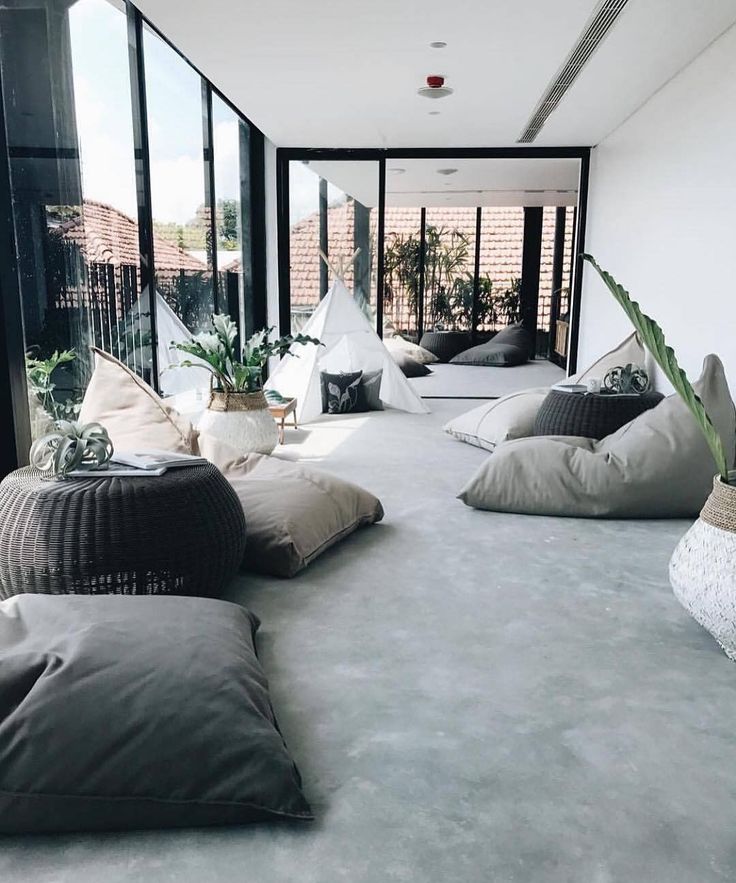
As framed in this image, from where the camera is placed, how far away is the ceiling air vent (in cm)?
341

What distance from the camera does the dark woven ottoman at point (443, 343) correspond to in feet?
34.8

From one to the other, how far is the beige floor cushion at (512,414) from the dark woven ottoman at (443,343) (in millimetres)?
5684

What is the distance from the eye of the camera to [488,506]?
3.21 metres

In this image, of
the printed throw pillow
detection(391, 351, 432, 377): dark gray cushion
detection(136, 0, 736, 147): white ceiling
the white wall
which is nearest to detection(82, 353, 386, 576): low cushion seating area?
detection(136, 0, 736, 147): white ceiling

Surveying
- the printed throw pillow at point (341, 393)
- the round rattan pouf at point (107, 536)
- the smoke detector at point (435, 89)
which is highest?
the smoke detector at point (435, 89)

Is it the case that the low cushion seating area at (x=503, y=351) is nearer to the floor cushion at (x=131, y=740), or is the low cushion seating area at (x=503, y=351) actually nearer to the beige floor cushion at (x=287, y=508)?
the beige floor cushion at (x=287, y=508)

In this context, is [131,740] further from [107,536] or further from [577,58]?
[577,58]

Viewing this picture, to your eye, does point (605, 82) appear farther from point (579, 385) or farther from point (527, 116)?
point (579, 385)

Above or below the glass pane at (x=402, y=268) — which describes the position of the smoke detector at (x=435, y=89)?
above

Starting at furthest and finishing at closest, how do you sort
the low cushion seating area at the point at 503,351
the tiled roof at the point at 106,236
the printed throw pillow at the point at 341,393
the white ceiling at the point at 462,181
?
the low cushion seating area at the point at 503,351, the white ceiling at the point at 462,181, the printed throw pillow at the point at 341,393, the tiled roof at the point at 106,236

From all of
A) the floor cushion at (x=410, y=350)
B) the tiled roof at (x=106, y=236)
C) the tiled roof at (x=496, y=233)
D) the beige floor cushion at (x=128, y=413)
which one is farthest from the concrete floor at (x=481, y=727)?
the tiled roof at (x=496, y=233)

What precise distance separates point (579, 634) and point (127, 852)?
1273mm

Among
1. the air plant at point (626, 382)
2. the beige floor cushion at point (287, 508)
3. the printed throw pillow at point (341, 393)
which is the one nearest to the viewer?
the beige floor cushion at point (287, 508)

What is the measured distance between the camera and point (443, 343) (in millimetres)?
10648
